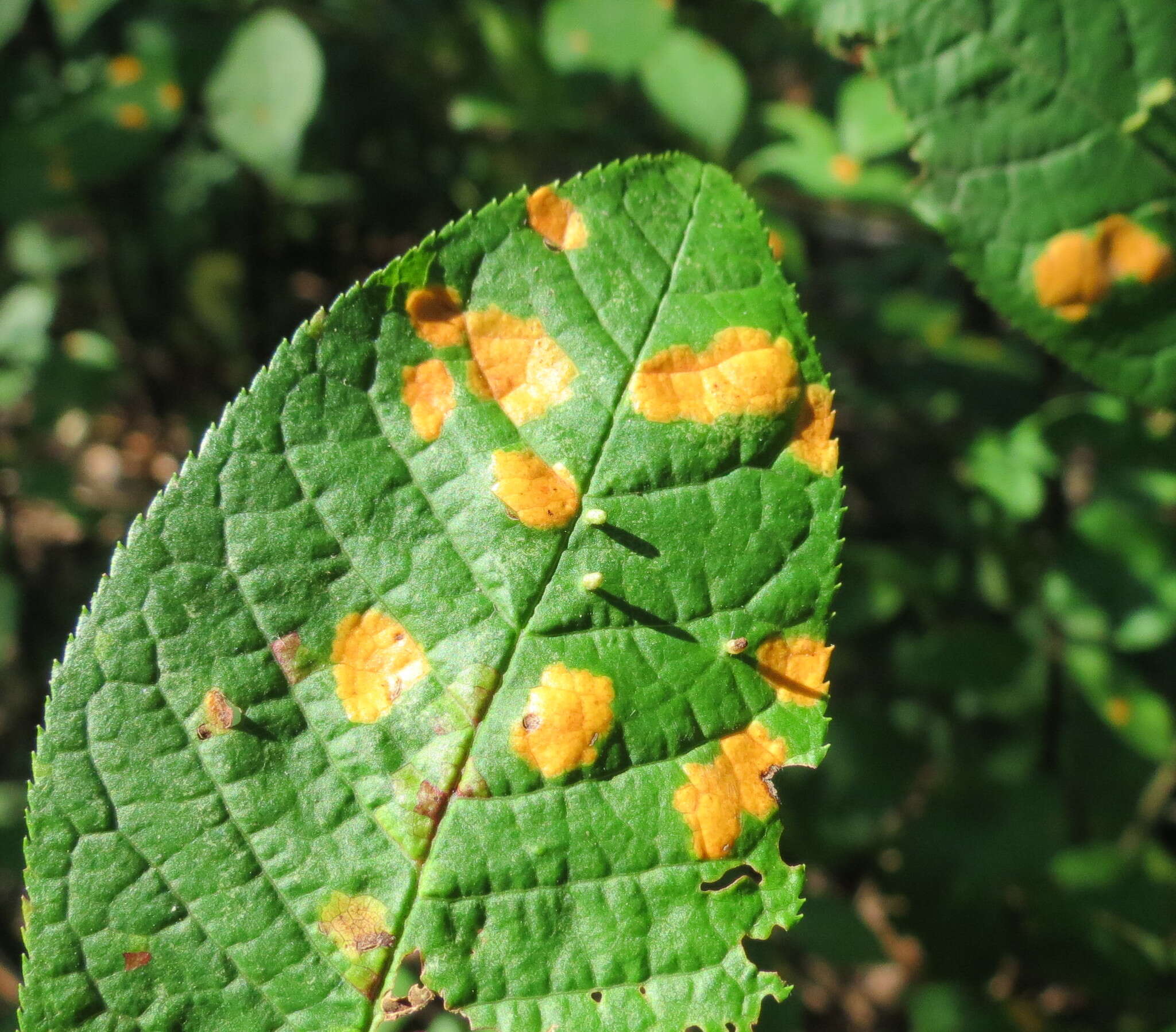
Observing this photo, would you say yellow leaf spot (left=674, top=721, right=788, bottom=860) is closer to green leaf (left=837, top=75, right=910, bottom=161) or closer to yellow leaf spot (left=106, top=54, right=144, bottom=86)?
green leaf (left=837, top=75, right=910, bottom=161)

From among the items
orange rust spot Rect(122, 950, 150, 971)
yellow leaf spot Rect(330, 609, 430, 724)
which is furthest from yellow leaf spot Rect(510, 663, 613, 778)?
orange rust spot Rect(122, 950, 150, 971)

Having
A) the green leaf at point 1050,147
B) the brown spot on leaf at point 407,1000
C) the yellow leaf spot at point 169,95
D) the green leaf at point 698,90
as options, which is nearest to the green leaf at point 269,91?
the yellow leaf spot at point 169,95

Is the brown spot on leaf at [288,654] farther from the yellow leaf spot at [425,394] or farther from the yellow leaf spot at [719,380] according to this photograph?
the yellow leaf spot at [719,380]

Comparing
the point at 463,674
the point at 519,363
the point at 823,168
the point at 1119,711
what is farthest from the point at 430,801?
the point at 1119,711

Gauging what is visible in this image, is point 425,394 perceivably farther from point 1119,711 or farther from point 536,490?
point 1119,711

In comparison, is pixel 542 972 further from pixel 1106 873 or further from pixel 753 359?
pixel 1106 873
